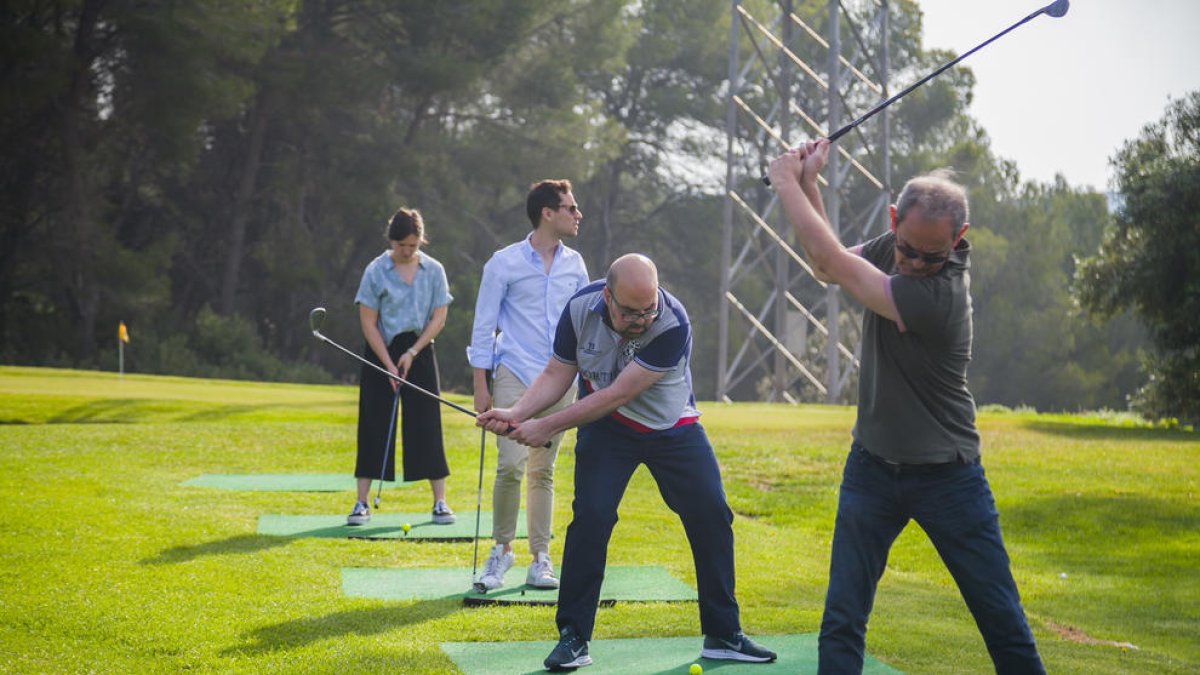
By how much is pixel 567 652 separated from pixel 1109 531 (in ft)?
23.2

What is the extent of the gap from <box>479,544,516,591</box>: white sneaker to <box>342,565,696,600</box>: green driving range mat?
4 cm

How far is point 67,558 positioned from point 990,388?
44410mm

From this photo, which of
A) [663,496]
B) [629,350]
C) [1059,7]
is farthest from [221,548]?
→ [1059,7]

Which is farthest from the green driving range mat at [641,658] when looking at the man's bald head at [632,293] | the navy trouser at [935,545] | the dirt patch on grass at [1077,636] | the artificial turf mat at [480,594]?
the dirt patch on grass at [1077,636]

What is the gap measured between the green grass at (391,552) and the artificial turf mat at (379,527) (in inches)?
8.6

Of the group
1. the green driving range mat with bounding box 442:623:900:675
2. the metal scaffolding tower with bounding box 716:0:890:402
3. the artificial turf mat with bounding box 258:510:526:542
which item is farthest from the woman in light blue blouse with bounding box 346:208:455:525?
the metal scaffolding tower with bounding box 716:0:890:402

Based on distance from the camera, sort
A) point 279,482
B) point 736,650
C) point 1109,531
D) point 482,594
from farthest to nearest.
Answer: point 279,482, point 1109,531, point 482,594, point 736,650

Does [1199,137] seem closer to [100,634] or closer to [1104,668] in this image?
[1104,668]

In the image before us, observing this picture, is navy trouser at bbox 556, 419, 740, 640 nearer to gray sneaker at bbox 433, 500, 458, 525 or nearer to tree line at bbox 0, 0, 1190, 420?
gray sneaker at bbox 433, 500, 458, 525

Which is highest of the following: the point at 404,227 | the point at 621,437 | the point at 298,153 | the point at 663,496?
the point at 298,153

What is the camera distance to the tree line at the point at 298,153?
94.1 feet

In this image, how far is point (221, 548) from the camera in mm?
8133

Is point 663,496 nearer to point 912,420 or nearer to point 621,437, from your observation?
point 621,437

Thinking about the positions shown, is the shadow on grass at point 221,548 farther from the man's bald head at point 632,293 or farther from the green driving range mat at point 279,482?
the man's bald head at point 632,293
